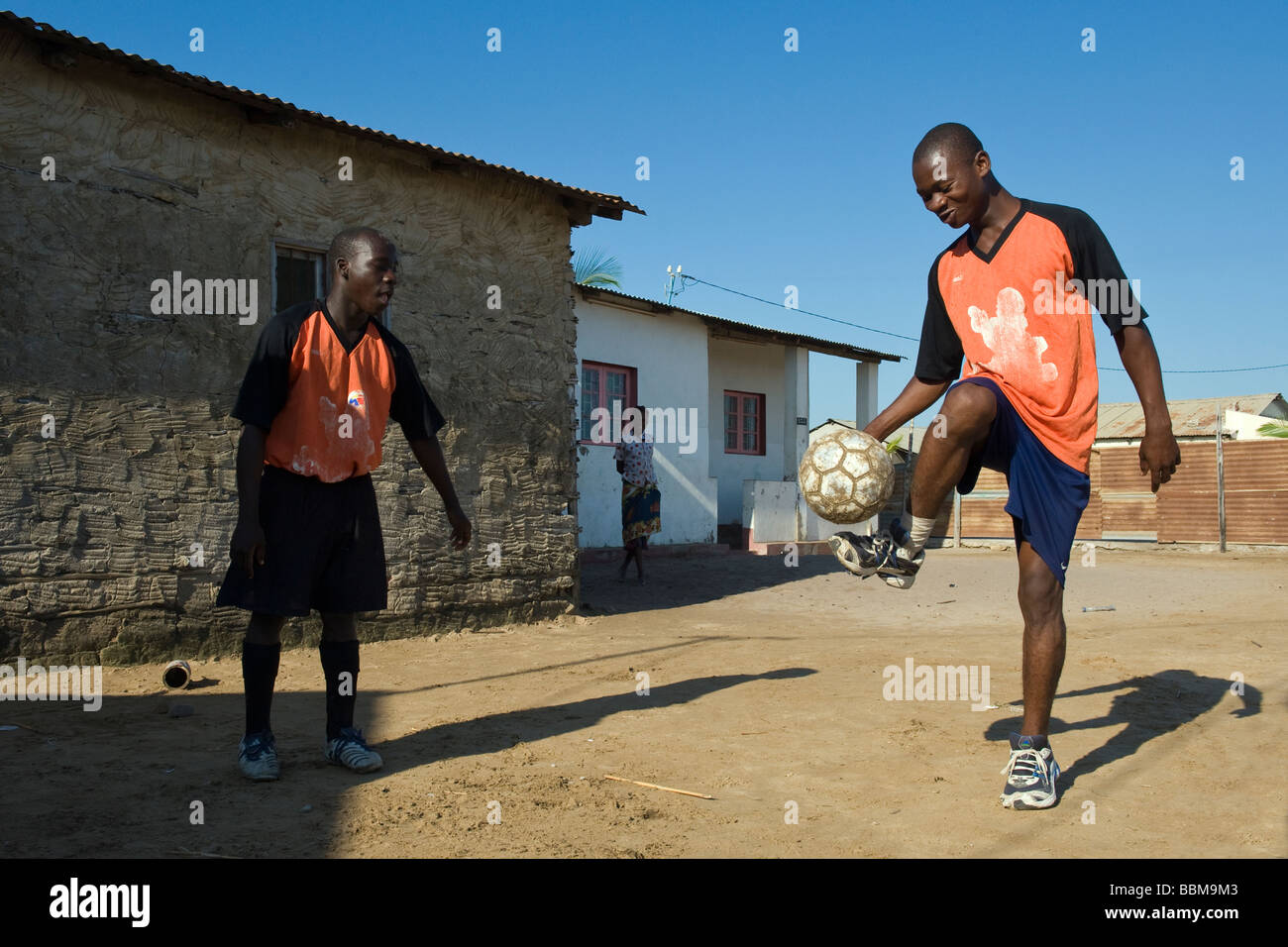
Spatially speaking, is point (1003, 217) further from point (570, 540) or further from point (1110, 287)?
point (570, 540)

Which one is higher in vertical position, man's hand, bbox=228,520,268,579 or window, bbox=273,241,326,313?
window, bbox=273,241,326,313

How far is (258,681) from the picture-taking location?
371 cm

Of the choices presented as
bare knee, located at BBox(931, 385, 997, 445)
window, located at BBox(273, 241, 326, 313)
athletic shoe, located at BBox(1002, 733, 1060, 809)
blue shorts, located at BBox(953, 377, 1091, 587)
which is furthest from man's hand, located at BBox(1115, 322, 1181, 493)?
window, located at BBox(273, 241, 326, 313)

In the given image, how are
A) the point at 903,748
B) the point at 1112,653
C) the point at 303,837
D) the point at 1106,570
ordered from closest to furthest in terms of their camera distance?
the point at 303,837, the point at 903,748, the point at 1112,653, the point at 1106,570

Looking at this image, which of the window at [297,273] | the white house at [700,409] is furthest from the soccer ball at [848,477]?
the white house at [700,409]

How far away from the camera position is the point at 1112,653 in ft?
21.8

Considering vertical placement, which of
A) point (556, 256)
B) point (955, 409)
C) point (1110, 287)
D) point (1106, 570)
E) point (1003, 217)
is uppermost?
point (556, 256)

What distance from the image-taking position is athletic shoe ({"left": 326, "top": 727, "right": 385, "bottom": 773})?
12.2 feet

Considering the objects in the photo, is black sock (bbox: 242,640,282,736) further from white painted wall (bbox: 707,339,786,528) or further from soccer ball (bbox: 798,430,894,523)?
white painted wall (bbox: 707,339,786,528)
